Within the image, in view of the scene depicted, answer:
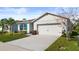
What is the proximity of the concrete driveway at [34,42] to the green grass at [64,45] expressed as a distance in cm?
8

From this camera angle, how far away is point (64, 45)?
6.28m

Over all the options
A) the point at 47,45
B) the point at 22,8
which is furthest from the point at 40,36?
the point at 22,8

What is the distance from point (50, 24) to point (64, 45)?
0.52m

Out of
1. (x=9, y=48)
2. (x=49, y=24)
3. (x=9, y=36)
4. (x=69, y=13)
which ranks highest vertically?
(x=69, y=13)

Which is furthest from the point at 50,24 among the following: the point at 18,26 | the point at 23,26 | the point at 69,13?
the point at 18,26

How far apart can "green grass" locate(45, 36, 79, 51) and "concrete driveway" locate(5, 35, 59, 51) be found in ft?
0.25

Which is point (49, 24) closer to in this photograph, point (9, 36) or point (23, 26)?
point (23, 26)

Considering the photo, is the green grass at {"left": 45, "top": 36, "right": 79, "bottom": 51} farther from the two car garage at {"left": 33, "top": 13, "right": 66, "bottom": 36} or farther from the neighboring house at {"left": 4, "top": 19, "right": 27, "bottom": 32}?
the neighboring house at {"left": 4, "top": 19, "right": 27, "bottom": 32}

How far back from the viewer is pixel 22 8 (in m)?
6.21

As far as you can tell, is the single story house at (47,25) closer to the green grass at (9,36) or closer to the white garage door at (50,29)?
the white garage door at (50,29)

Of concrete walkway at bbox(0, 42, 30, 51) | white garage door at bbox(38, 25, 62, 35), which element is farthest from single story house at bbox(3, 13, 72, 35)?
concrete walkway at bbox(0, 42, 30, 51)
